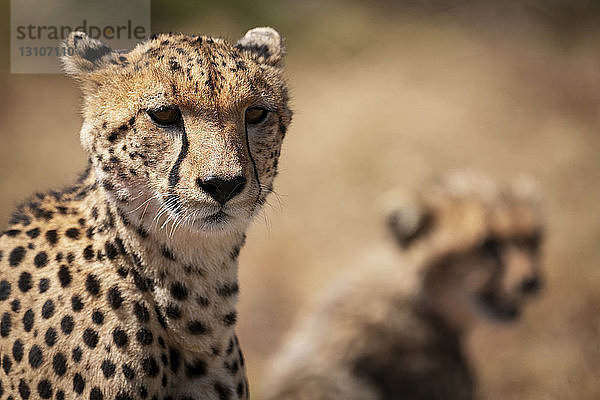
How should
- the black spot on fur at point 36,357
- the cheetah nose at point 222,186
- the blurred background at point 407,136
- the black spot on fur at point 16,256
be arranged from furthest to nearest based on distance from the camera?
the blurred background at point 407,136
the black spot on fur at point 16,256
the black spot on fur at point 36,357
the cheetah nose at point 222,186

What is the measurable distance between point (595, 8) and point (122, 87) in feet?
25.1

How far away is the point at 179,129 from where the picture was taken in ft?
5.63

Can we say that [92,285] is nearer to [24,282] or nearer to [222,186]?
[24,282]

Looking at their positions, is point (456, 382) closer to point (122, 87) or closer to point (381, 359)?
point (381, 359)

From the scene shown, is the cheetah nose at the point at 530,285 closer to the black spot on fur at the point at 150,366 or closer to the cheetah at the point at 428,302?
the cheetah at the point at 428,302

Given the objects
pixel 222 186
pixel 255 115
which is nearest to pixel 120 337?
pixel 222 186

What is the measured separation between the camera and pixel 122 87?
178cm

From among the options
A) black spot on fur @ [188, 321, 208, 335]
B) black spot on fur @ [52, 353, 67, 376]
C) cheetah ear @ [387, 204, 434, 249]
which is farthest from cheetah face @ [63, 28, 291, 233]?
cheetah ear @ [387, 204, 434, 249]

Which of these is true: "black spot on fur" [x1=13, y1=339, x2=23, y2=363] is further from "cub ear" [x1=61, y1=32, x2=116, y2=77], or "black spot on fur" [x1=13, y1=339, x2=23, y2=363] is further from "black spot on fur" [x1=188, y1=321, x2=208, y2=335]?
"cub ear" [x1=61, y1=32, x2=116, y2=77]

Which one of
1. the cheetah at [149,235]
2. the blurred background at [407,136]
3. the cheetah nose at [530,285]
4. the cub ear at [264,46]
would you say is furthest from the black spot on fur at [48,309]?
the cheetah nose at [530,285]

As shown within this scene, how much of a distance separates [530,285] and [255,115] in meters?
3.02

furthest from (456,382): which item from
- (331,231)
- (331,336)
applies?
(331,231)

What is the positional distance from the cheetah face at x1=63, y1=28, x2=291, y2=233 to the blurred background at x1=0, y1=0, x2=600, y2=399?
2.84 meters

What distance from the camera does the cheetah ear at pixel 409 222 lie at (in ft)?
14.6
